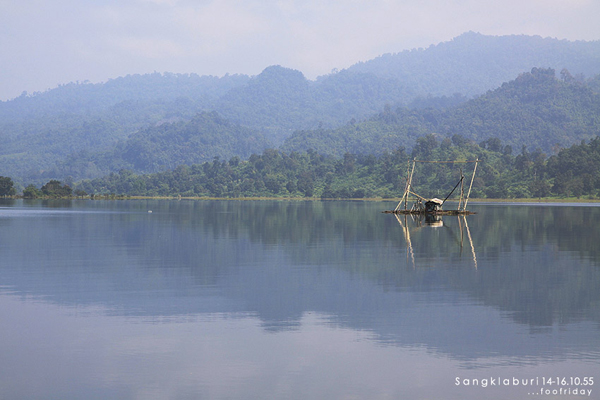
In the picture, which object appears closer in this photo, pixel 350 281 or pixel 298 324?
pixel 298 324

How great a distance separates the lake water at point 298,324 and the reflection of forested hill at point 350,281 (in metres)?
0.10

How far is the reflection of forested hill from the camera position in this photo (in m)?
20.0

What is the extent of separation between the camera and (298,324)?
19812 millimetres

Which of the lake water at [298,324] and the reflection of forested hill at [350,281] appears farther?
the reflection of forested hill at [350,281]

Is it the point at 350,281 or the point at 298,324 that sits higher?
the point at 350,281

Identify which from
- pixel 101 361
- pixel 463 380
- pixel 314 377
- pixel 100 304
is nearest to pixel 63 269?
pixel 100 304

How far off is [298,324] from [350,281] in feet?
29.1

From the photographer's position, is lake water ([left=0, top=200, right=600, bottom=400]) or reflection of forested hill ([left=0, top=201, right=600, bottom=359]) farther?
reflection of forested hill ([left=0, top=201, right=600, bottom=359])

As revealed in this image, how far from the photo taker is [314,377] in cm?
1476

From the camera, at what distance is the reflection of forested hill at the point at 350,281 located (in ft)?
65.5

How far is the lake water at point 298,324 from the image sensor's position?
14.4 metres

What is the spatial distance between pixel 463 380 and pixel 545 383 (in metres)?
1.81

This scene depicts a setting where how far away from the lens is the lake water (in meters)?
14.4

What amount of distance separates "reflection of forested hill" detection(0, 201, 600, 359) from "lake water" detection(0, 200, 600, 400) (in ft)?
0.33
